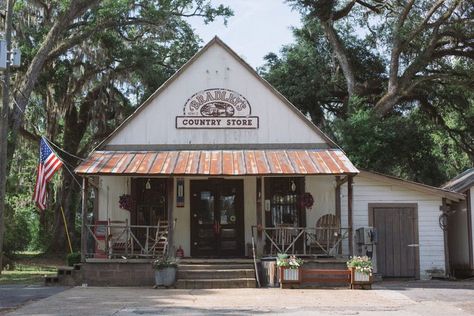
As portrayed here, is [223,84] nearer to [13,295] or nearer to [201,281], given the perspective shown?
[201,281]

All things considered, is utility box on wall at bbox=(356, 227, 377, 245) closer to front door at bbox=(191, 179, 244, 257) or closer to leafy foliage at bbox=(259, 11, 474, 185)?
front door at bbox=(191, 179, 244, 257)

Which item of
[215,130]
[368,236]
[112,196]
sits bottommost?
[368,236]

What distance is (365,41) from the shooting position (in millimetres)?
27453

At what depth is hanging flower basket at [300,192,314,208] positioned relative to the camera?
53.2 feet

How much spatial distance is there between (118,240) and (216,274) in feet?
11.0

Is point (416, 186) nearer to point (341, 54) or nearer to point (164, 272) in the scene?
point (164, 272)

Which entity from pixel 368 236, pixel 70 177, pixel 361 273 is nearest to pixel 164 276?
pixel 361 273

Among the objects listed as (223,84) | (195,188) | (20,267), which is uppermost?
(223,84)

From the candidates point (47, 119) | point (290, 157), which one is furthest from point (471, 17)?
point (47, 119)

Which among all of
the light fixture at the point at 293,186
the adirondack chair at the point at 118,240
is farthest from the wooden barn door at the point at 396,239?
the adirondack chair at the point at 118,240

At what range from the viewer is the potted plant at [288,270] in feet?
43.8

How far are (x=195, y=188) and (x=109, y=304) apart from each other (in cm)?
636

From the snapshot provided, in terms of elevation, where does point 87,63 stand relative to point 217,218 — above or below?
above

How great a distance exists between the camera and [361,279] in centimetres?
1336
